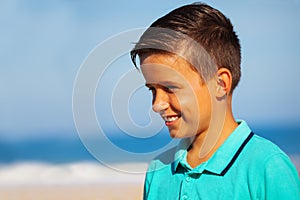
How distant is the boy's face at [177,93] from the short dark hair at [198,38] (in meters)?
0.02

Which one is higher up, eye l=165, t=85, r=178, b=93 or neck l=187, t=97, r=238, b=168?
eye l=165, t=85, r=178, b=93

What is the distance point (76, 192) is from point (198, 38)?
10.4 feet

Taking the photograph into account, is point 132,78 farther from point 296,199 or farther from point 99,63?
point 296,199

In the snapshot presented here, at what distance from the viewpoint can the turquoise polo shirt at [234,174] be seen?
3.27ft

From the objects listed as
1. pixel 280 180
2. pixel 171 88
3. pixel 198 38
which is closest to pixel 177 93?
pixel 171 88

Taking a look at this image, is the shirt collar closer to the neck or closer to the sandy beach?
the neck

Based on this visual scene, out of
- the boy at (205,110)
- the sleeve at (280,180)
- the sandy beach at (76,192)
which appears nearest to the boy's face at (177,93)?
the boy at (205,110)

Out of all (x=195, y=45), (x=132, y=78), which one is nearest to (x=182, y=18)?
(x=195, y=45)

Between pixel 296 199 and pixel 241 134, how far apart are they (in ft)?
0.55

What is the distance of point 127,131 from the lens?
3.62ft

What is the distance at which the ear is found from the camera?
1075 mm

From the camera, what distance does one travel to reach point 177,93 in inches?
41.1

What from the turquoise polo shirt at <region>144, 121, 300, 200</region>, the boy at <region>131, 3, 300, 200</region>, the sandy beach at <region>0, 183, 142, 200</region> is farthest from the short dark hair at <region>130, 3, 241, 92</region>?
the sandy beach at <region>0, 183, 142, 200</region>

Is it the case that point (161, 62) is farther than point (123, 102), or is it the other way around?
point (123, 102)
